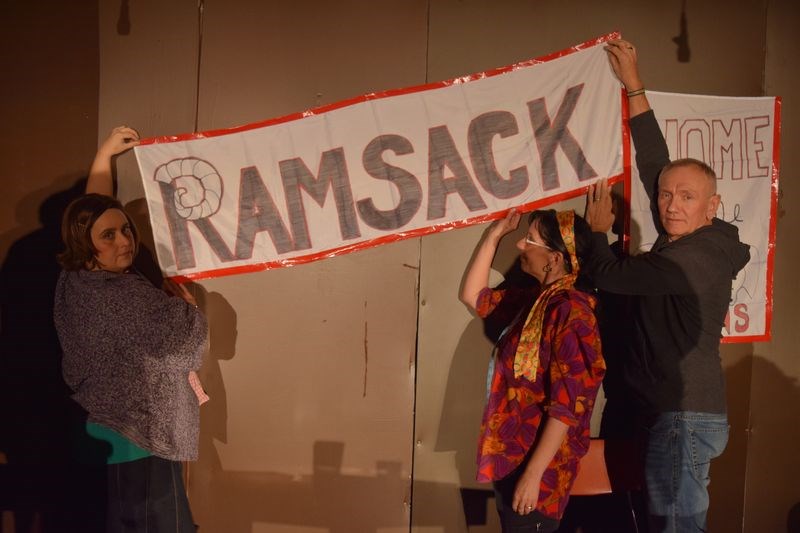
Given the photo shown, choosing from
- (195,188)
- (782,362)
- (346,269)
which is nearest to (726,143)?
(782,362)

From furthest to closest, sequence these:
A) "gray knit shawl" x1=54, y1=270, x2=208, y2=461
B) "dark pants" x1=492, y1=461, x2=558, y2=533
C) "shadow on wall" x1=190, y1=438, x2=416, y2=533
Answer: "shadow on wall" x1=190, y1=438, x2=416, y2=533, "gray knit shawl" x1=54, y1=270, x2=208, y2=461, "dark pants" x1=492, y1=461, x2=558, y2=533

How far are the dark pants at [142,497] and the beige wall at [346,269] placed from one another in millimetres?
506

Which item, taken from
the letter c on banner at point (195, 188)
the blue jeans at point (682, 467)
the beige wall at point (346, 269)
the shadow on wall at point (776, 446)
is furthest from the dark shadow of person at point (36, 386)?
the shadow on wall at point (776, 446)

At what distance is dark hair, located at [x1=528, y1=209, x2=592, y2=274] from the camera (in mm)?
2219

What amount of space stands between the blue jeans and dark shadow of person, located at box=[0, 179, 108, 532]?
2.57 metres

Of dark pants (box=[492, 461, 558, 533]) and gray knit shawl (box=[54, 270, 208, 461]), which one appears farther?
gray knit shawl (box=[54, 270, 208, 461])

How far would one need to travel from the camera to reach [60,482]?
2836 mm

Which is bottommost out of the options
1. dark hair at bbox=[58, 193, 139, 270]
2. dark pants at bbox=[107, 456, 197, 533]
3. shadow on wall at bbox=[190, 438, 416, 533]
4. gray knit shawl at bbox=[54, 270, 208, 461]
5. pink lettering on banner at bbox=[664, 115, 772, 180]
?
shadow on wall at bbox=[190, 438, 416, 533]

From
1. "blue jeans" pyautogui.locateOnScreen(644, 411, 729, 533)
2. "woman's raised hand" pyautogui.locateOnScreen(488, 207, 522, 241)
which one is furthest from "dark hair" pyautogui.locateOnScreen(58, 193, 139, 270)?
"blue jeans" pyautogui.locateOnScreen(644, 411, 729, 533)

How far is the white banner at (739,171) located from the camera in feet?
8.99

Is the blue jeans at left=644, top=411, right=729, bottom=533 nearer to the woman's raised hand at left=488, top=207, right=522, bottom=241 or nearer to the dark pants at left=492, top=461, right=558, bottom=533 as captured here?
the dark pants at left=492, top=461, right=558, bottom=533

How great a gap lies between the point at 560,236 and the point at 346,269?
106 centimetres

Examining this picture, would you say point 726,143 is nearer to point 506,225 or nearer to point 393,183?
point 506,225

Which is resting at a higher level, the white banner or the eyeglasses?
the white banner
